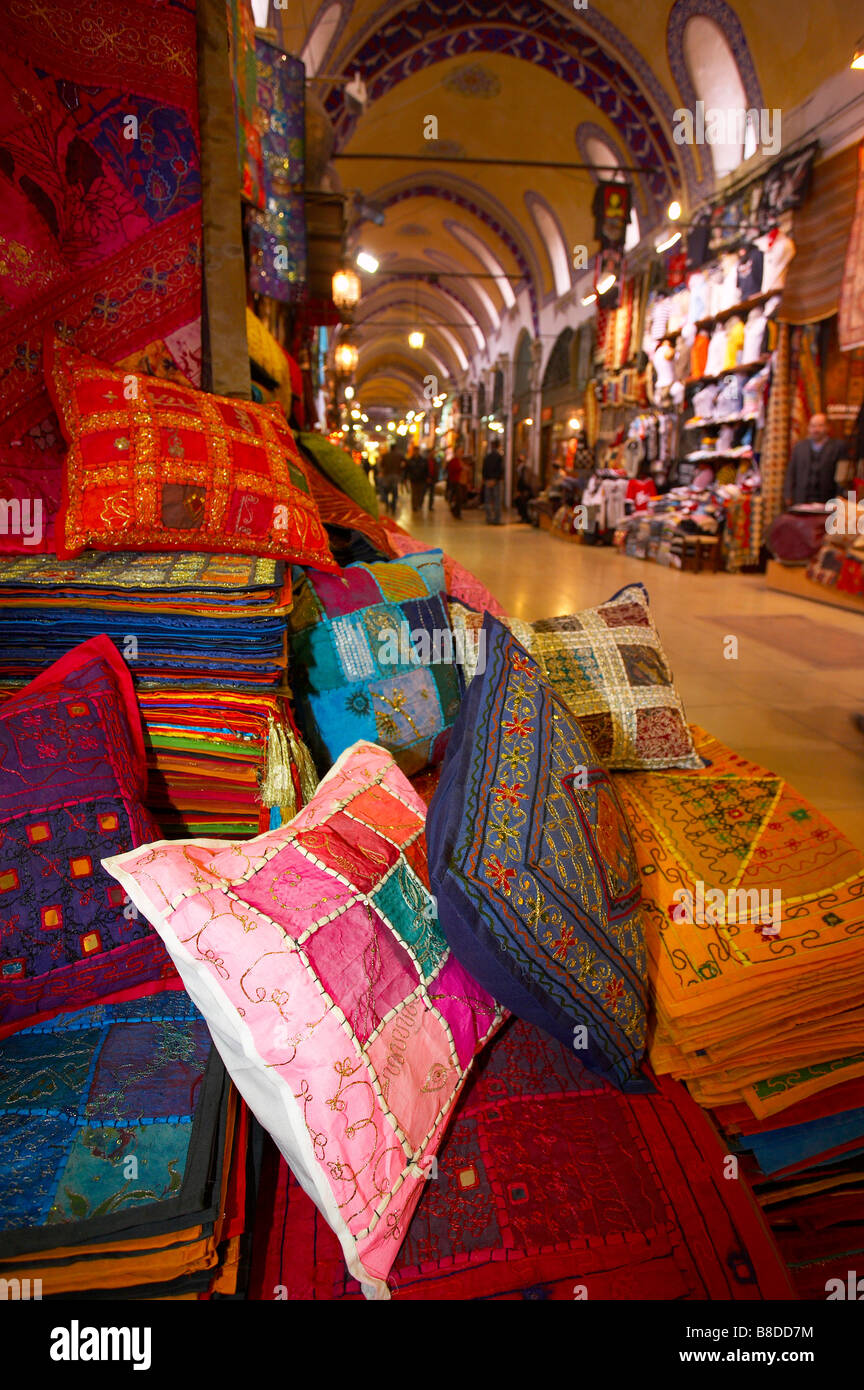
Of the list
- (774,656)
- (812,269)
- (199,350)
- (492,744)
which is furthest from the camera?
(812,269)

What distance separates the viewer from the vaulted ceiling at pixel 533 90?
25.5ft

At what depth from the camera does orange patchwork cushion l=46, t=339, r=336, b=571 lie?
1.50 m

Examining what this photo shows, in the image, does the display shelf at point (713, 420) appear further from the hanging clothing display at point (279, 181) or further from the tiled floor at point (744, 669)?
the hanging clothing display at point (279, 181)

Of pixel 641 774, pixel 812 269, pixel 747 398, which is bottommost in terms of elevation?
pixel 641 774

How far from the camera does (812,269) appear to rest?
725 centimetres

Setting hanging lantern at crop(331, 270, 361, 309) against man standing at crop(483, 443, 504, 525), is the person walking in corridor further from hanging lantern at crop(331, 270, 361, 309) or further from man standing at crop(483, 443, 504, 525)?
hanging lantern at crop(331, 270, 361, 309)

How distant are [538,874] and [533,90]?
14.4 meters

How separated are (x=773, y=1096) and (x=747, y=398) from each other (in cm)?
914

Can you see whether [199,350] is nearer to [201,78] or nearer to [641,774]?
[201,78]

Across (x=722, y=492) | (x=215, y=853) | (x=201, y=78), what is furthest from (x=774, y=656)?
(x=722, y=492)

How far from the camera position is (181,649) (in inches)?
56.2

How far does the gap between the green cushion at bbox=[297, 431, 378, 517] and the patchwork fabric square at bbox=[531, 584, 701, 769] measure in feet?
4.87

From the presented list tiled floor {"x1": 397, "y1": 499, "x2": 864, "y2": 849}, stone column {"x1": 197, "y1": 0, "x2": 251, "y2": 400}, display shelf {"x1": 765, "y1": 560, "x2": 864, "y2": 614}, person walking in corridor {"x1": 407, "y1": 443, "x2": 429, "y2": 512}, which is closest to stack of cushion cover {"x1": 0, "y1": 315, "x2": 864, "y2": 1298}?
stone column {"x1": 197, "y1": 0, "x2": 251, "y2": 400}

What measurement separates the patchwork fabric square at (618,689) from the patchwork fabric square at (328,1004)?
904 mm
